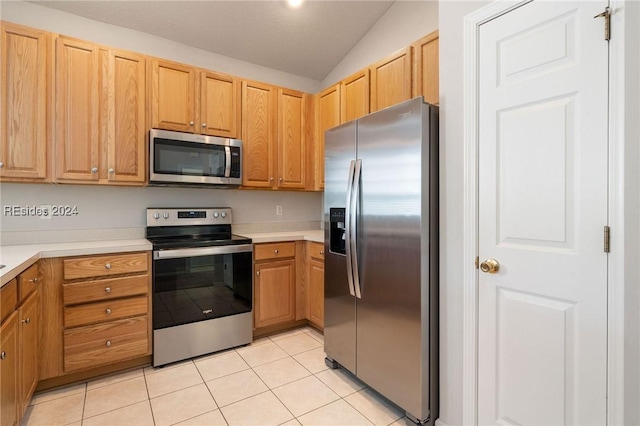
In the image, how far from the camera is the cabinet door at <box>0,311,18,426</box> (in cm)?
138

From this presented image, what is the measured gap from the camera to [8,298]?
4.88ft

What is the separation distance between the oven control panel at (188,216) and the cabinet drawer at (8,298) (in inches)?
48.3

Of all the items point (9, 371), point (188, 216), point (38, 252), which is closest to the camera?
point (9, 371)

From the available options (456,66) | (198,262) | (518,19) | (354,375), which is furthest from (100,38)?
(354,375)

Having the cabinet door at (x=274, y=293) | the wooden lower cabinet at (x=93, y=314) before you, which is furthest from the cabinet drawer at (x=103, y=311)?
the cabinet door at (x=274, y=293)

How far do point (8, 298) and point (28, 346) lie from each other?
1.64 feet

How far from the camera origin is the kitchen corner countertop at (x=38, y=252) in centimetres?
157

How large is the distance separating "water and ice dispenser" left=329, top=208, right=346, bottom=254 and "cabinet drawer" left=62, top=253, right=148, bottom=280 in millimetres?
1374

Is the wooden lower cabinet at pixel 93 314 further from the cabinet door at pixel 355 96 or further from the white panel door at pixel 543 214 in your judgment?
the white panel door at pixel 543 214

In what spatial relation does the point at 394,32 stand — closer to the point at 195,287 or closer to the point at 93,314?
the point at 195,287

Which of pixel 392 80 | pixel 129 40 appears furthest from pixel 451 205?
pixel 129 40

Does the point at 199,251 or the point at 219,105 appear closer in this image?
the point at 199,251

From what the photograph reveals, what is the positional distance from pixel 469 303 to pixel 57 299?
2.50 metres

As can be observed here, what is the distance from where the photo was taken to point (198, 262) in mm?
2584
